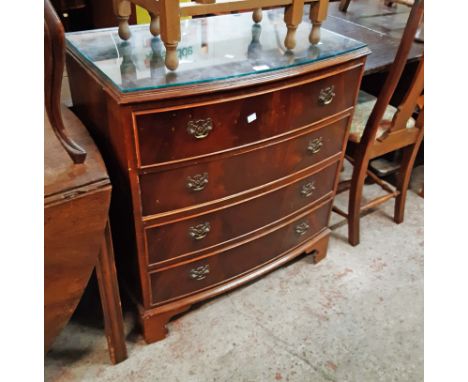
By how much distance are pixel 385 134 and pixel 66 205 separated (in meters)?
1.49

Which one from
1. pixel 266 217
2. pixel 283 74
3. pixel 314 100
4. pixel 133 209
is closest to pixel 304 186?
pixel 266 217

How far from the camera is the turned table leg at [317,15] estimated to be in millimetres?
1514

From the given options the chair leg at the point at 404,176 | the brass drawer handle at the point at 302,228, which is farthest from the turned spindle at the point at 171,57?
the chair leg at the point at 404,176

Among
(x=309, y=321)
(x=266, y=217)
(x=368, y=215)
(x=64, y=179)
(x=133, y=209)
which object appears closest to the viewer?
(x=64, y=179)

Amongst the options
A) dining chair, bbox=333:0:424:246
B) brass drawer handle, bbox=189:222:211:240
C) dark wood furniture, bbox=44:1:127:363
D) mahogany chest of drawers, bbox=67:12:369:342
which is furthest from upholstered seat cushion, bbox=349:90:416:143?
dark wood furniture, bbox=44:1:127:363

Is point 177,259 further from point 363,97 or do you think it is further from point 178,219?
point 363,97

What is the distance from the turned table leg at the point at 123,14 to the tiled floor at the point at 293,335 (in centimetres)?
111

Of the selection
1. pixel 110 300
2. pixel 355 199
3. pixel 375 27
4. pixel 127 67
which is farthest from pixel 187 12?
pixel 375 27

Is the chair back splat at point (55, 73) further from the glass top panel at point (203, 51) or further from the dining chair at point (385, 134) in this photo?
the dining chair at point (385, 134)

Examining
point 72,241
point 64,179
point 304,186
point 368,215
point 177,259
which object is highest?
point 64,179

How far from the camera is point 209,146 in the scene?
137cm

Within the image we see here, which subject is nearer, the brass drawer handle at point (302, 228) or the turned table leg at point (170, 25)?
the turned table leg at point (170, 25)

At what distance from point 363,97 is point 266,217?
41.4 inches

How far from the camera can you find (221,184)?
149cm
